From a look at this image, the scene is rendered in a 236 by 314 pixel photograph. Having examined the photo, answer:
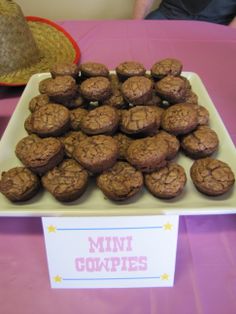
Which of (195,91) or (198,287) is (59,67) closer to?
(195,91)

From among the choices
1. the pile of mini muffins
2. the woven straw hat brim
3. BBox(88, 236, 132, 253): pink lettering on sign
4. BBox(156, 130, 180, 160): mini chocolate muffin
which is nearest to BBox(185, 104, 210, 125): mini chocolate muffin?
the pile of mini muffins

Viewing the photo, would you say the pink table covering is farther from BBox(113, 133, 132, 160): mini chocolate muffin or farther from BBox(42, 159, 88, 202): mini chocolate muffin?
BBox(113, 133, 132, 160): mini chocolate muffin

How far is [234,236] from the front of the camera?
759mm

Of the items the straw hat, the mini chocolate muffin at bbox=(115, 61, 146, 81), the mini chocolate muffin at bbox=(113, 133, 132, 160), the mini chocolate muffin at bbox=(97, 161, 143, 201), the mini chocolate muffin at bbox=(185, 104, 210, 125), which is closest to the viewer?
the mini chocolate muffin at bbox=(97, 161, 143, 201)

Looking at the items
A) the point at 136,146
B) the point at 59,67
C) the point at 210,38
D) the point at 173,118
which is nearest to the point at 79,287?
the point at 136,146

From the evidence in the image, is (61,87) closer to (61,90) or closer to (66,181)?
(61,90)

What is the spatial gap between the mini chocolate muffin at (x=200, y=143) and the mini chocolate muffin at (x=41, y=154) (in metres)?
0.30

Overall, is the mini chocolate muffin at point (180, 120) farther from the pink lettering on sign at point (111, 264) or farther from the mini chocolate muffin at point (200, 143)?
the pink lettering on sign at point (111, 264)

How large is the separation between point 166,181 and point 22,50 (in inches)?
31.0

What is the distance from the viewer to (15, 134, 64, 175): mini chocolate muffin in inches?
30.8

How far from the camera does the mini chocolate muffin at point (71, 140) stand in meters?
0.86

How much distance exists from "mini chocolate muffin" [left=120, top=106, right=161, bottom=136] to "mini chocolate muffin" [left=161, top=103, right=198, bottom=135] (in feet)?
A: 0.07

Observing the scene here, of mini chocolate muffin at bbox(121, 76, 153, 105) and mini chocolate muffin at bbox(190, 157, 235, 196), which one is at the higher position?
mini chocolate muffin at bbox(121, 76, 153, 105)

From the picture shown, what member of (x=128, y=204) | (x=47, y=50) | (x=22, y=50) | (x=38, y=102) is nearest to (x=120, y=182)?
(x=128, y=204)
